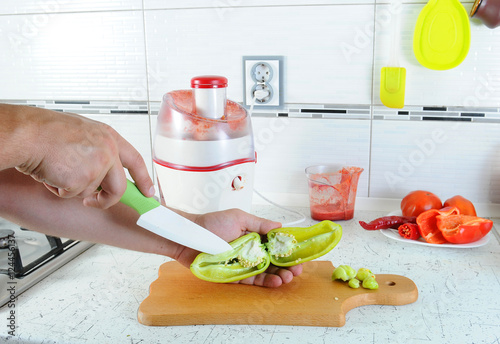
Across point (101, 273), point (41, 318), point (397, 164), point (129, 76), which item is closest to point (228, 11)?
point (129, 76)

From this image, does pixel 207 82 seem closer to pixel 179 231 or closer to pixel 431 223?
pixel 179 231

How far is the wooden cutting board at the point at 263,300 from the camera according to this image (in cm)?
84

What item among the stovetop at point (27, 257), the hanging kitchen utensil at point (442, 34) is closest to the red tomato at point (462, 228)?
the hanging kitchen utensil at point (442, 34)

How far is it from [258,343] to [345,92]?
749mm

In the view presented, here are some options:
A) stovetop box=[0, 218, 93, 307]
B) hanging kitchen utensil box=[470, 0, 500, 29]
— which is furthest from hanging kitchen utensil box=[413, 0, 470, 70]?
stovetop box=[0, 218, 93, 307]

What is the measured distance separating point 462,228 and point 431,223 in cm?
7

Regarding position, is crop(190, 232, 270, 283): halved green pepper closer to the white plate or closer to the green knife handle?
the green knife handle

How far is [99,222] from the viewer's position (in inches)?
38.6

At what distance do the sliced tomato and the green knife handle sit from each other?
62 cm

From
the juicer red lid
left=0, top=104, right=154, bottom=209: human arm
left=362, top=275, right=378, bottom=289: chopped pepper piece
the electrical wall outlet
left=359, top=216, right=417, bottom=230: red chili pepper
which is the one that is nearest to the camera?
left=0, top=104, right=154, bottom=209: human arm

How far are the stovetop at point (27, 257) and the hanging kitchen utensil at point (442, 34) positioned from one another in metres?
0.90

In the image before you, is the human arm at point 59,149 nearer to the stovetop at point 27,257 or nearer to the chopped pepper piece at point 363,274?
the stovetop at point 27,257

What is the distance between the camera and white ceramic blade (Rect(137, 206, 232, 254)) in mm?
837

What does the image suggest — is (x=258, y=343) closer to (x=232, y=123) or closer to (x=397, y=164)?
(x=232, y=123)
